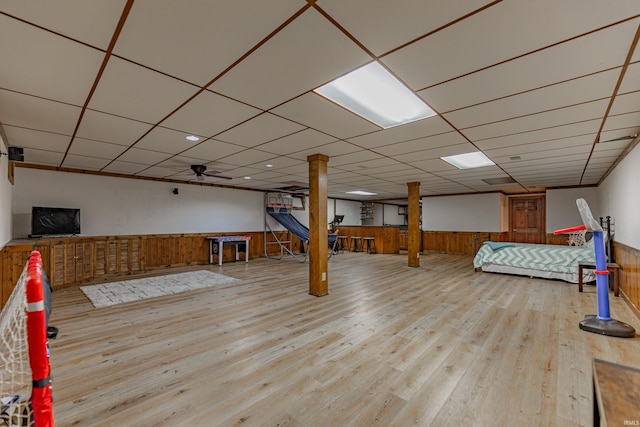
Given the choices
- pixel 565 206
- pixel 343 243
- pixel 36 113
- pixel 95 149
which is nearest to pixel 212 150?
pixel 95 149

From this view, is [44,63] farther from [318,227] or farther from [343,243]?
[343,243]

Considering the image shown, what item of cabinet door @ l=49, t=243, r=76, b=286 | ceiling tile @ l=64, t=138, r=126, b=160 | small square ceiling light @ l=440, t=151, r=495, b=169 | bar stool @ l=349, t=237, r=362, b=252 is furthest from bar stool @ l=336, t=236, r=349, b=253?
ceiling tile @ l=64, t=138, r=126, b=160

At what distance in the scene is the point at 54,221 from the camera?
5332 mm

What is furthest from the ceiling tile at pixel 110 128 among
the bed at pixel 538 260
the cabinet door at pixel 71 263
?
the bed at pixel 538 260

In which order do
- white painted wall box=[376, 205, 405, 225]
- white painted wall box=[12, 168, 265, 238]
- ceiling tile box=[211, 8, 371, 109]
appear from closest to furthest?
1. ceiling tile box=[211, 8, 371, 109]
2. white painted wall box=[12, 168, 265, 238]
3. white painted wall box=[376, 205, 405, 225]

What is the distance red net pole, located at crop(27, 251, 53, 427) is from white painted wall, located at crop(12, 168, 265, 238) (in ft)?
21.0

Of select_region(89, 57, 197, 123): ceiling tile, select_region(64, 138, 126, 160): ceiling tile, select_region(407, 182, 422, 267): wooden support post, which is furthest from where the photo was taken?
select_region(407, 182, 422, 267): wooden support post

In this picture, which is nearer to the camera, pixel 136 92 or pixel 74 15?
pixel 74 15

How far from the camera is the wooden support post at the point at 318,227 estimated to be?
14.6ft

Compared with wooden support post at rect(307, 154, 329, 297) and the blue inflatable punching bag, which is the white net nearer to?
wooden support post at rect(307, 154, 329, 297)

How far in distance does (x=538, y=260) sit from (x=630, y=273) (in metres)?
1.92

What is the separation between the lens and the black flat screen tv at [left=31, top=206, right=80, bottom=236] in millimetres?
5113

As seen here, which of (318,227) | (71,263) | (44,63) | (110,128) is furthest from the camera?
(71,263)

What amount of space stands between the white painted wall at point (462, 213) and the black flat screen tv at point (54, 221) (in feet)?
35.5
